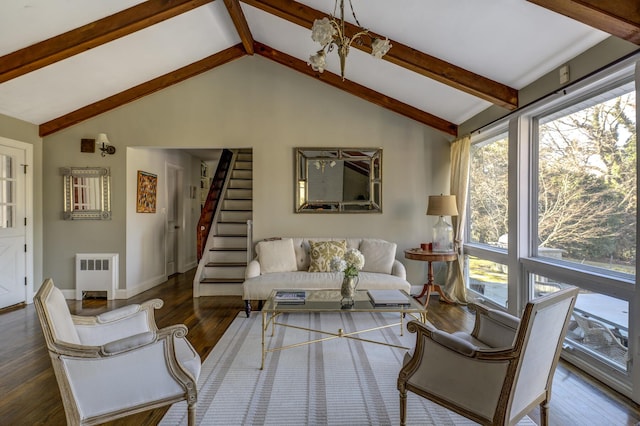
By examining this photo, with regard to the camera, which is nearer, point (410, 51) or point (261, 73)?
point (410, 51)

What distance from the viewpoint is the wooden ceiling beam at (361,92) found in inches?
192

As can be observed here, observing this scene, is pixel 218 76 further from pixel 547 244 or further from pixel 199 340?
pixel 547 244

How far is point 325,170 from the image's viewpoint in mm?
5059

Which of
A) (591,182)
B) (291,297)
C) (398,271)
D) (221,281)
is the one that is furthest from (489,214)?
(221,281)

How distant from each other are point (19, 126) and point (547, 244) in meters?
6.52

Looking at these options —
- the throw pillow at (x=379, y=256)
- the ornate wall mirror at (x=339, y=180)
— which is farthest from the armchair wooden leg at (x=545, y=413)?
the ornate wall mirror at (x=339, y=180)

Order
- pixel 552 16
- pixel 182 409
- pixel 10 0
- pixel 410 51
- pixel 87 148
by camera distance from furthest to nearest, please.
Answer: pixel 87 148 < pixel 410 51 < pixel 10 0 < pixel 552 16 < pixel 182 409

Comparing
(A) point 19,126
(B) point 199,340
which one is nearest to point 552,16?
(B) point 199,340

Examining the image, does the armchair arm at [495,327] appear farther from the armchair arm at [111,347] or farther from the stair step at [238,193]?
the stair step at [238,193]

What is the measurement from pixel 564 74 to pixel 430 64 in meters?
1.22

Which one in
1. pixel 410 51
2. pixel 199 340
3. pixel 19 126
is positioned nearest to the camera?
pixel 199 340

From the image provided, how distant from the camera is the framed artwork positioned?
17.4ft

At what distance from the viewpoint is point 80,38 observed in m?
3.37

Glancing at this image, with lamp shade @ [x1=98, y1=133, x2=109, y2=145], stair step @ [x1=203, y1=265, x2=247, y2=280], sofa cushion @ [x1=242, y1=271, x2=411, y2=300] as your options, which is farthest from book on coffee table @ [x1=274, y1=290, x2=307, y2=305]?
lamp shade @ [x1=98, y1=133, x2=109, y2=145]
